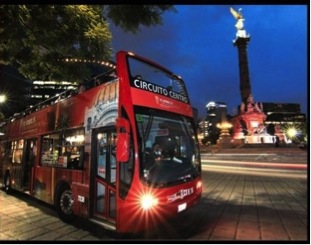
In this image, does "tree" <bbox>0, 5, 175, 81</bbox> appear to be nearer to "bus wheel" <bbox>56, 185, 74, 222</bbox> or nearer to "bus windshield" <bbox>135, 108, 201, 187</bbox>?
"bus windshield" <bbox>135, 108, 201, 187</bbox>

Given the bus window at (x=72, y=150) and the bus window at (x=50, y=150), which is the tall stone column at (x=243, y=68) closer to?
the bus window at (x=50, y=150)

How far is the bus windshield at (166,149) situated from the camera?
5906 millimetres

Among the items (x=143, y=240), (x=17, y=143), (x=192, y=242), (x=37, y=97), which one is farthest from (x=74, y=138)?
(x=37, y=97)

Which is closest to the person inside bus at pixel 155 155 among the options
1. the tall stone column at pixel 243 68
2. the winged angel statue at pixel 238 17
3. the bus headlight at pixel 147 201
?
the bus headlight at pixel 147 201

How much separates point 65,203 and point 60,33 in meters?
4.68

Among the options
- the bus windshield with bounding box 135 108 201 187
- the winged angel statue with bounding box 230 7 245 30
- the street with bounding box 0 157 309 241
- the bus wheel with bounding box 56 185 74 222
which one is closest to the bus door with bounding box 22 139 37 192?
the street with bounding box 0 157 309 241

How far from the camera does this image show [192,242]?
5.83 meters

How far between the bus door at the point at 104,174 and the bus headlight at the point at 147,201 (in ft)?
2.01

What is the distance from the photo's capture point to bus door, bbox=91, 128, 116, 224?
19.9 ft

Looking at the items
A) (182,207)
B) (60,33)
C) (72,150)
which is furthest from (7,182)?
(182,207)

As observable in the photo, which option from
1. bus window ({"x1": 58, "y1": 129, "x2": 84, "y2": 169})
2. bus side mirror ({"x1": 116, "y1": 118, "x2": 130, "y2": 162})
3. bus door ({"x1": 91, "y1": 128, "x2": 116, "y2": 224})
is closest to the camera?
bus side mirror ({"x1": 116, "y1": 118, "x2": 130, "y2": 162})

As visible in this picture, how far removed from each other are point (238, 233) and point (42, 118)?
22.9 feet

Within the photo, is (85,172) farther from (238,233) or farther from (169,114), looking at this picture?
(238,233)

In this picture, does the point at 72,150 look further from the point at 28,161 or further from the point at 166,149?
the point at 28,161
